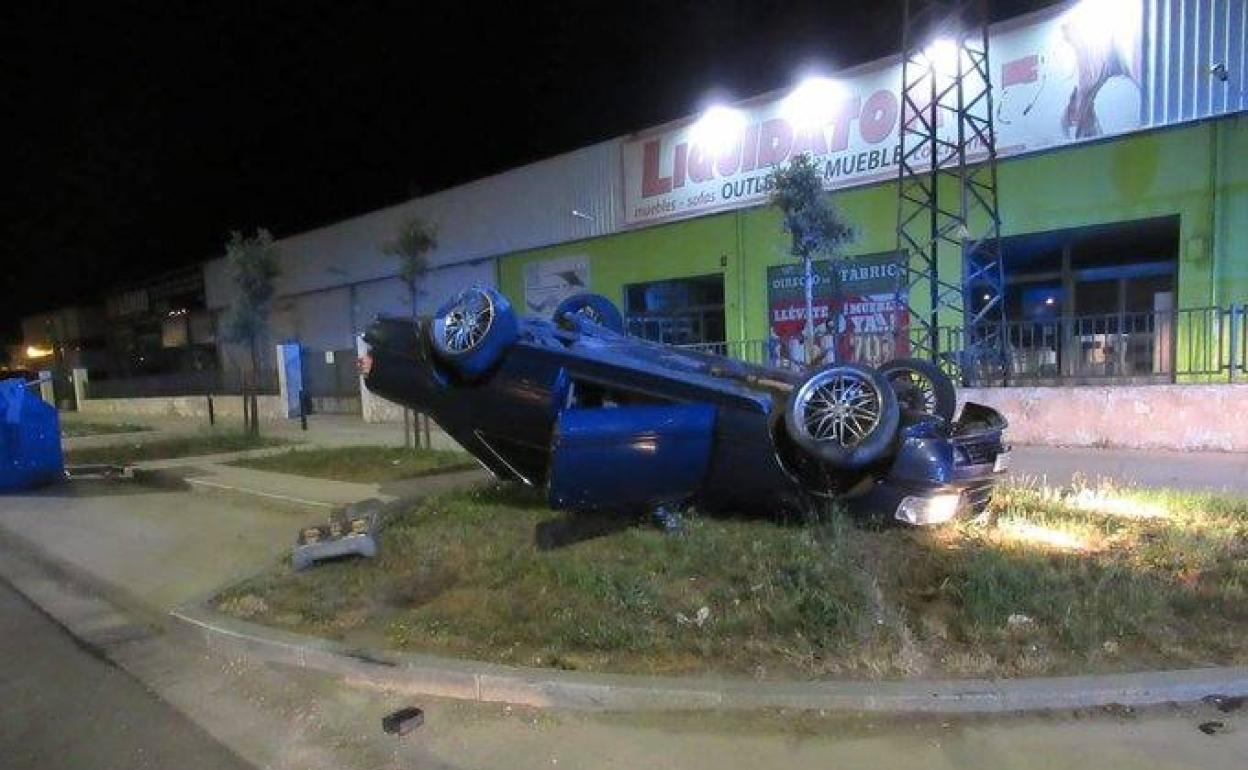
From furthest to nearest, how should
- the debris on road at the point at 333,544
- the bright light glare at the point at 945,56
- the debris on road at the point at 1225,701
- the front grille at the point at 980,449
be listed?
1. the bright light glare at the point at 945,56
2. the debris on road at the point at 333,544
3. the front grille at the point at 980,449
4. the debris on road at the point at 1225,701

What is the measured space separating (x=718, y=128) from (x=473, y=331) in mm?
13420

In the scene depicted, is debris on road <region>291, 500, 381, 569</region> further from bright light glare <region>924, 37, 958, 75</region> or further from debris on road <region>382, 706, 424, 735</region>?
bright light glare <region>924, 37, 958, 75</region>

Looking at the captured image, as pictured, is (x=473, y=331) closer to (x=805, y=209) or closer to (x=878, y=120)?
(x=805, y=209)

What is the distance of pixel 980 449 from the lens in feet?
18.6

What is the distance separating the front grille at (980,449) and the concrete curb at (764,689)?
1.90 m

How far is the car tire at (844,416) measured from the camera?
507 cm

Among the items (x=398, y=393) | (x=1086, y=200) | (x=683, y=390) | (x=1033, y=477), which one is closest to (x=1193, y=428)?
(x=1033, y=477)

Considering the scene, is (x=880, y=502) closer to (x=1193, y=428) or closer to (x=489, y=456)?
(x=489, y=456)

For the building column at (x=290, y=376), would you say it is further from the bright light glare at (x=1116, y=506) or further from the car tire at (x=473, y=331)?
the bright light glare at (x=1116, y=506)

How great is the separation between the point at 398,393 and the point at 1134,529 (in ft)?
18.5

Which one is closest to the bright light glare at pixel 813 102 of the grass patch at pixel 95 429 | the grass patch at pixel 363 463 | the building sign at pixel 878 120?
the building sign at pixel 878 120

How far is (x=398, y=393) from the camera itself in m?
7.32

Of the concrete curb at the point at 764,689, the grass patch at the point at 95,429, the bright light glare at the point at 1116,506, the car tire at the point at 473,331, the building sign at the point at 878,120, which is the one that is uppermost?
the building sign at the point at 878,120

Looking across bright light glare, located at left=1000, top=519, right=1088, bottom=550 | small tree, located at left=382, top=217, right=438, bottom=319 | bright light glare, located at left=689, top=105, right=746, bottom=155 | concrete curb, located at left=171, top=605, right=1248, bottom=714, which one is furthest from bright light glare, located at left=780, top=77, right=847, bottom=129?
concrete curb, located at left=171, top=605, right=1248, bottom=714
